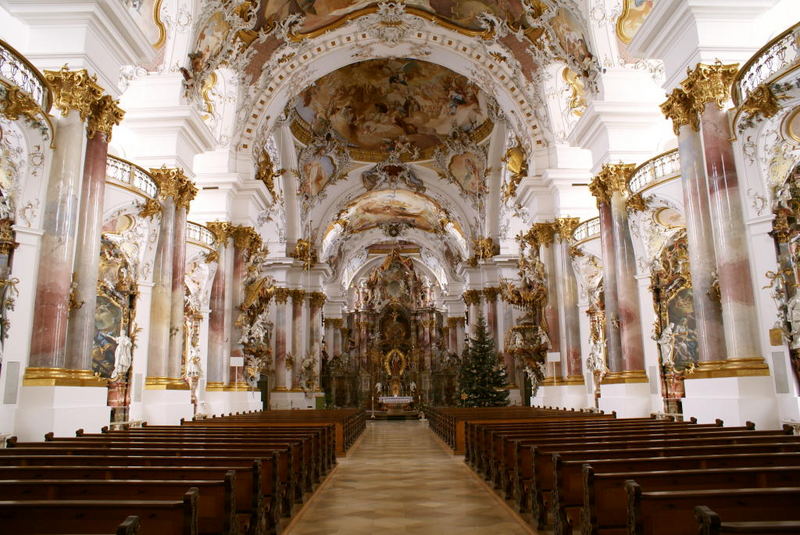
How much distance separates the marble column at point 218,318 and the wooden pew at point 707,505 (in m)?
14.2

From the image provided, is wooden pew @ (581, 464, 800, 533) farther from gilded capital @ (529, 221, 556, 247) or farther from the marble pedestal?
gilded capital @ (529, 221, 556, 247)

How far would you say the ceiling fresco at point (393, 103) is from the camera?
2377 cm

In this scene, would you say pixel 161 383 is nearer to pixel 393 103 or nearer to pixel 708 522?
pixel 708 522

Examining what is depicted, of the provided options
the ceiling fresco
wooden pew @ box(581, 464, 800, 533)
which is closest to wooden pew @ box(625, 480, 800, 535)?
wooden pew @ box(581, 464, 800, 533)

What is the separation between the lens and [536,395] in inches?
762

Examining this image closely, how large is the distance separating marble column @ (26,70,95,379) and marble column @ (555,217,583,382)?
1197cm

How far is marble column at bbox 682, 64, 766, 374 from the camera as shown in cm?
849

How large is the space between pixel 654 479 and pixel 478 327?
65.0 ft

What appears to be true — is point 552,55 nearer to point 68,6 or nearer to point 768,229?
point 768,229

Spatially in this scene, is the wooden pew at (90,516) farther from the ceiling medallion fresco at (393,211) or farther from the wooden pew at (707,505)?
the ceiling medallion fresco at (393,211)

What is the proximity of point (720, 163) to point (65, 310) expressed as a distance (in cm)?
920

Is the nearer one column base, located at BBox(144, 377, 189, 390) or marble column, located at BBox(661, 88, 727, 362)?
marble column, located at BBox(661, 88, 727, 362)

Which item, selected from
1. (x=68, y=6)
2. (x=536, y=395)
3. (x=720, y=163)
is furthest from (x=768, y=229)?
(x=536, y=395)

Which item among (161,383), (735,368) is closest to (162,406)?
(161,383)
